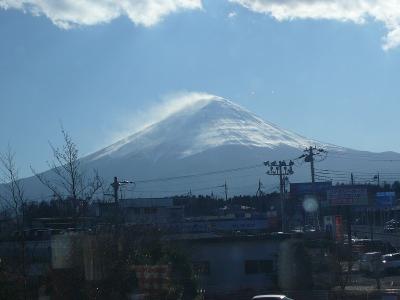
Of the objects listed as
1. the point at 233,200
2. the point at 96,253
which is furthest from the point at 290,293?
the point at 233,200

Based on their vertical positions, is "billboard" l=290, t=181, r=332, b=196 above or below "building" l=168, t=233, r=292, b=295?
above

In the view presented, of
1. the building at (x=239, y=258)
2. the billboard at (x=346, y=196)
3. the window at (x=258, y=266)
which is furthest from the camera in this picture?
the billboard at (x=346, y=196)

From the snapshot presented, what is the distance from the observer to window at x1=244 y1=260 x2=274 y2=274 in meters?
40.5

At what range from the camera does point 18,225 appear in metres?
14.9

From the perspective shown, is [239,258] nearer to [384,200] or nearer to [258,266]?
[258,266]

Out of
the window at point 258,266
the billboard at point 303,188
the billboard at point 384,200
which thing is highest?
the billboard at point 303,188

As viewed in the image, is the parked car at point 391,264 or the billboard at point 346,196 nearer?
the parked car at point 391,264

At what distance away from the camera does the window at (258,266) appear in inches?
1594

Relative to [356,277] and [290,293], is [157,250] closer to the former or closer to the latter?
[290,293]

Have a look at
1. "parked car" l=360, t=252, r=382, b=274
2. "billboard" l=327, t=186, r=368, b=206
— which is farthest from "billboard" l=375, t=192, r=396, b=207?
"parked car" l=360, t=252, r=382, b=274

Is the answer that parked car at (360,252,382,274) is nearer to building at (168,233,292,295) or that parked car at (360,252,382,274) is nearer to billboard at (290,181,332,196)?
building at (168,233,292,295)

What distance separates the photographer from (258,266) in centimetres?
4066

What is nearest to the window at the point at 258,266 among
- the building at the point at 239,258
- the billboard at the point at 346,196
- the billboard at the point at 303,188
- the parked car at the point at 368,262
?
the building at the point at 239,258

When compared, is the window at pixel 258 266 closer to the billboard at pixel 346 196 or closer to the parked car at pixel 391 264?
the parked car at pixel 391 264
